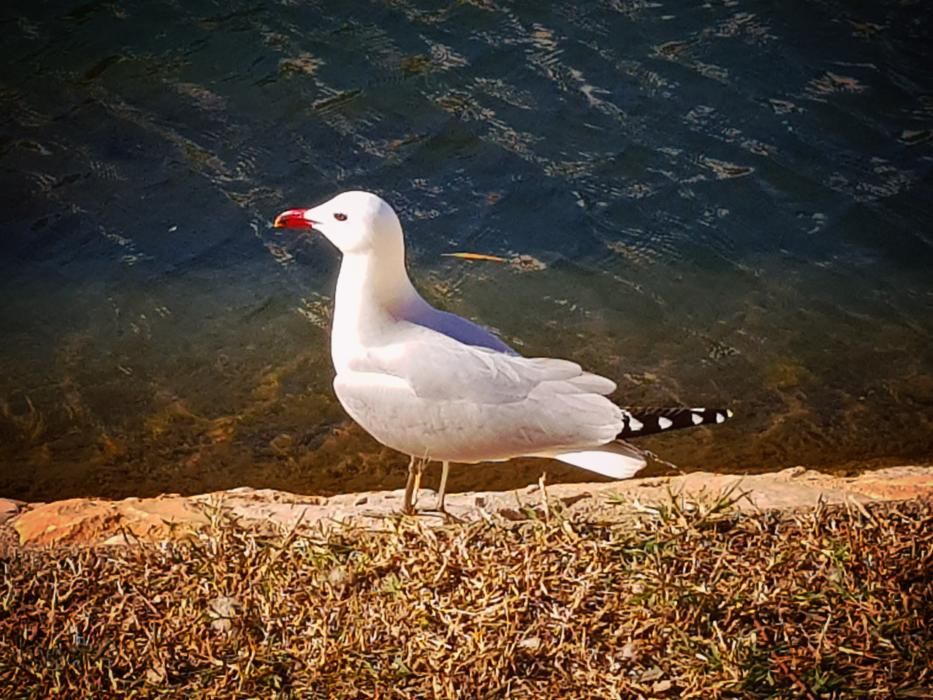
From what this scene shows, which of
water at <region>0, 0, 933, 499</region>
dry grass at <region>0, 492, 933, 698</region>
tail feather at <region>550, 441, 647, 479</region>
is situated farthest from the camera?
water at <region>0, 0, 933, 499</region>

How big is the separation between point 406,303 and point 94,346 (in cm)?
233

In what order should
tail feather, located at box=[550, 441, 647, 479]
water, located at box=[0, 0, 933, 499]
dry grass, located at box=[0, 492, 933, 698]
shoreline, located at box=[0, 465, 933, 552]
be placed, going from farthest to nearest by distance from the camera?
water, located at box=[0, 0, 933, 499] < shoreline, located at box=[0, 465, 933, 552] < tail feather, located at box=[550, 441, 647, 479] < dry grass, located at box=[0, 492, 933, 698]

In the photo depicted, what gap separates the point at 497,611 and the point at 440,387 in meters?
0.61

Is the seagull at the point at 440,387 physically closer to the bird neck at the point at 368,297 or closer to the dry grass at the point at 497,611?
the bird neck at the point at 368,297

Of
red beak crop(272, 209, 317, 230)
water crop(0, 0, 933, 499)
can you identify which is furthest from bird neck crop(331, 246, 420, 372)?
water crop(0, 0, 933, 499)

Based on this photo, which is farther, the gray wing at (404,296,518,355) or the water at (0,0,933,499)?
the water at (0,0,933,499)

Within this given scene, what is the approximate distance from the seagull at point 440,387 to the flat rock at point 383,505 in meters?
0.14

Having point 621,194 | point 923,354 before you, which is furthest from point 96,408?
point 923,354

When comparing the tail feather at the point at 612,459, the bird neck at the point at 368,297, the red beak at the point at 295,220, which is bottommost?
the tail feather at the point at 612,459

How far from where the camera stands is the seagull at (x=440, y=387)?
3.69 m

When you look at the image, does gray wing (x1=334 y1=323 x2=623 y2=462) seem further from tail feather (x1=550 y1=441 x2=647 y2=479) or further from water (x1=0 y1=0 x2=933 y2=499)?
water (x1=0 y1=0 x2=933 y2=499)

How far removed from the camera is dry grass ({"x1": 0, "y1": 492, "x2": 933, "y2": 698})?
3.21 m

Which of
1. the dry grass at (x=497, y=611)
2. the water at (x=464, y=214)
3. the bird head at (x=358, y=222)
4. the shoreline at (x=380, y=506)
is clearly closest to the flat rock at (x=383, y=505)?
the shoreline at (x=380, y=506)

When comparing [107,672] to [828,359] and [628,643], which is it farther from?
[828,359]
